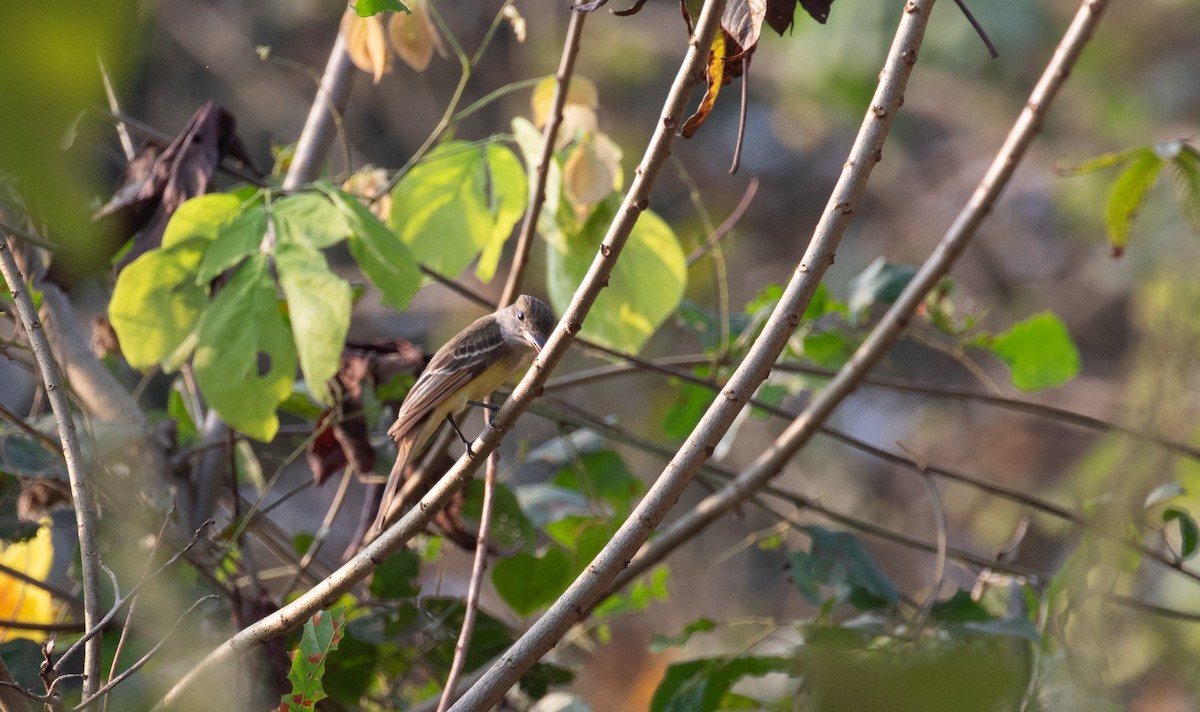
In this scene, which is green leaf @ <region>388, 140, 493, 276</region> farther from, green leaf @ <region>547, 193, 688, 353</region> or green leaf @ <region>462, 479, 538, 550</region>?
green leaf @ <region>462, 479, 538, 550</region>

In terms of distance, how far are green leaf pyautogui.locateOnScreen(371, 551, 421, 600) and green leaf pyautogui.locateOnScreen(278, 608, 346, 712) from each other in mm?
1129

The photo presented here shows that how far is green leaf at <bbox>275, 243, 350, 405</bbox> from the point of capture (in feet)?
7.23

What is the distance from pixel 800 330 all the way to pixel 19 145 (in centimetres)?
294

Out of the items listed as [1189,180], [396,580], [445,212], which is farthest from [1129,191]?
[396,580]

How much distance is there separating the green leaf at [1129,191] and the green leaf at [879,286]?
1.75 feet

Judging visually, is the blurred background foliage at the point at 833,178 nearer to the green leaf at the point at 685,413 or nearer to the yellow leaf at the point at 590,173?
the green leaf at the point at 685,413

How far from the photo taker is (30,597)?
2734 millimetres

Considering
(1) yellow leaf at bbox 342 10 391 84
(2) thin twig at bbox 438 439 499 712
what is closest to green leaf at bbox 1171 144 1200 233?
(2) thin twig at bbox 438 439 499 712

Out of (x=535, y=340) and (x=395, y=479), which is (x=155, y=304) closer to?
(x=395, y=479)

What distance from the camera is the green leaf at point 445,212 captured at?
2.86 meters

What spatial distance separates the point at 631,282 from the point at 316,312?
3.01 ft

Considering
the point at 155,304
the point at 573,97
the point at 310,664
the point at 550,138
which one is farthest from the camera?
the point at 573,97

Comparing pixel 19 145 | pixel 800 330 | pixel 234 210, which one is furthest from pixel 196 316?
pixel 19 145

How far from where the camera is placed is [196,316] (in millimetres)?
2461
